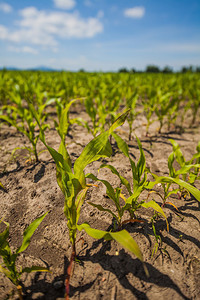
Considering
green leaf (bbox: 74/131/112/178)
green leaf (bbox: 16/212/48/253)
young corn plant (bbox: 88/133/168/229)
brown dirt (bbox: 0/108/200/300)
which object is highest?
green leaf (bbox: 74/131/112/178)

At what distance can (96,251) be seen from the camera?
1.03 metres

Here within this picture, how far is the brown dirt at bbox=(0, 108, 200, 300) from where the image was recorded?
859 mm

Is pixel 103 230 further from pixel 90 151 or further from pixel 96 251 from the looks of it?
pixel 90 151

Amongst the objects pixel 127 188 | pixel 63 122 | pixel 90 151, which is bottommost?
pixel 127 188

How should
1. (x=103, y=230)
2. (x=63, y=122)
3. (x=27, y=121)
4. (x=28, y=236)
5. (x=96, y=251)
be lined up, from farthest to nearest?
1. (x=27, y=121)
2. (x=63, y=122)
3. (x=103, y=230)
4. (x=96, y=251)
5. (x=28, y=236)

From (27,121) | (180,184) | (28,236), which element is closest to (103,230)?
(28,236)

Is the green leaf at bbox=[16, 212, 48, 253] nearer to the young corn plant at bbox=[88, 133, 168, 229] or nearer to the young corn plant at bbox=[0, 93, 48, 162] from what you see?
the young corn plant at bbox=[88, 133, 168, 229]

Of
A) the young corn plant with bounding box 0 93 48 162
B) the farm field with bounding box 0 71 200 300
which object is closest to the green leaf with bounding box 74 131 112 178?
the farm field with bounding box 0 71 200 300

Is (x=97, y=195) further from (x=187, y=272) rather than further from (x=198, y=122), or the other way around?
(x=198, y=122)

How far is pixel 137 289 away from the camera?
856 millimetres

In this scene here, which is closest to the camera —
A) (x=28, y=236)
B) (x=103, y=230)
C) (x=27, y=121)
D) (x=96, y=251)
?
(x=28, y=236)

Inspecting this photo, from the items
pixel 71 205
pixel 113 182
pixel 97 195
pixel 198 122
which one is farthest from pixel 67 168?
pixel 198 122

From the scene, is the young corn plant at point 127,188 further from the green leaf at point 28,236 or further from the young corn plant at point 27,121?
the young corn plant at point 27,121

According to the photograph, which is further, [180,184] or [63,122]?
[63,122]
